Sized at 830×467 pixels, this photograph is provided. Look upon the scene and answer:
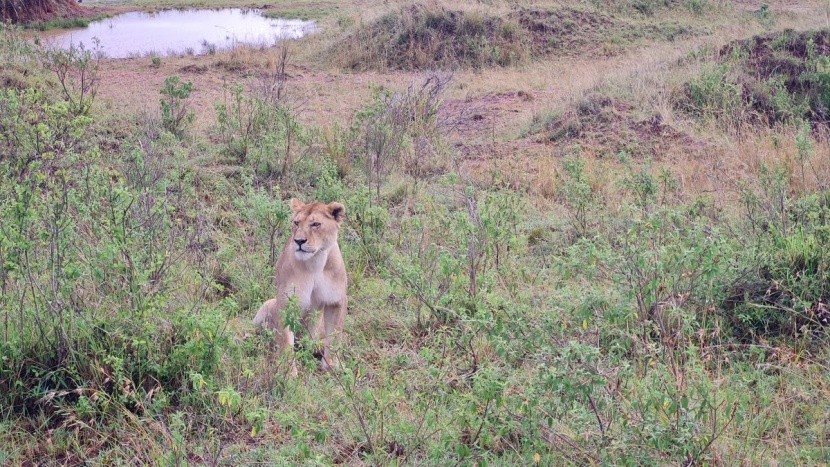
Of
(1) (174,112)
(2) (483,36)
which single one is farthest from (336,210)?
(2) (483,36)

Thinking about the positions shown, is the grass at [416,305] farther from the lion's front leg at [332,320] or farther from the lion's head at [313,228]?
the lion's head at [313,228]

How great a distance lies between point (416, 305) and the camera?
19.1 feet

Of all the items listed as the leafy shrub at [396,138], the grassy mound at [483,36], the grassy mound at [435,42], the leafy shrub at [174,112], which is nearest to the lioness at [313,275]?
the leafy shrub at [396,138]

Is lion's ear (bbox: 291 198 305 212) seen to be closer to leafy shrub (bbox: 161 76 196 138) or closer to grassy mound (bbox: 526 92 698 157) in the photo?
leafy shrub (bbox: 161 76 196 138)

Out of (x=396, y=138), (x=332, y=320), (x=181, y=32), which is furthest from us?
(x=181, y=32)

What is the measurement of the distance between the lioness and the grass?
0.18 meters

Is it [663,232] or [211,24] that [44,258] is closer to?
[663,232]

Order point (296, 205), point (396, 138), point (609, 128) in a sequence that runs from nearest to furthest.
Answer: point (296, 205)
point (396, 138)
point (609, 128)

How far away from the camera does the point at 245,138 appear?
9617 mm

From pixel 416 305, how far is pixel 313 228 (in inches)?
39.4

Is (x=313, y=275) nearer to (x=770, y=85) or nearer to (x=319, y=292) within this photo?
(x=319, y=292)

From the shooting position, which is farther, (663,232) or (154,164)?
(154,164)

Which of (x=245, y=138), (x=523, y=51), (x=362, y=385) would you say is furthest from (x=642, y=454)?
(x=523, y=51)

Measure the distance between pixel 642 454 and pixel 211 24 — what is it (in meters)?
32.1
